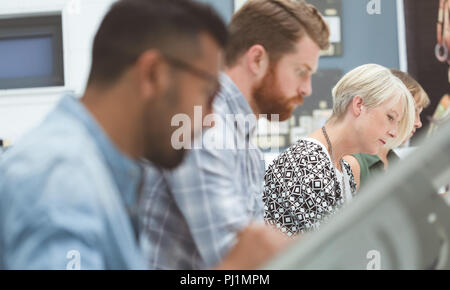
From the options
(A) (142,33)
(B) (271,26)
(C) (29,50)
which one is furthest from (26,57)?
(B) (271,26)

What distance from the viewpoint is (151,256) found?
1.18 m

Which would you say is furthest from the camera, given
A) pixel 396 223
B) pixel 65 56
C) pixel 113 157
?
pixel 65 56

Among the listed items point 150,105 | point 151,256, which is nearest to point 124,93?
point 150,105

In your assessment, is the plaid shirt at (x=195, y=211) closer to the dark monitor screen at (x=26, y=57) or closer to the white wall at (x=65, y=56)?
the white wall at (x=65, y=56)

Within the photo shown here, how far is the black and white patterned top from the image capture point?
139cm

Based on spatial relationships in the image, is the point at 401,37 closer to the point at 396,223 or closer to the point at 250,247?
the point at 250,247

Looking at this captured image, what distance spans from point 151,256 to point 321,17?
2.38 feet

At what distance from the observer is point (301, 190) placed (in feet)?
4.58

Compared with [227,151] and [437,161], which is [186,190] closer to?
[227,151]

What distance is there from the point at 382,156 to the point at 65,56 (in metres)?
0.85

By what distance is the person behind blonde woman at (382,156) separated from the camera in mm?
1499

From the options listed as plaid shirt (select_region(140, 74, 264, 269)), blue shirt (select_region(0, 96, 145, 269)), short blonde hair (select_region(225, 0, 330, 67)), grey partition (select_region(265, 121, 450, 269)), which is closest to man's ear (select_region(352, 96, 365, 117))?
short blonde hair (select_region(225, 0, 330, 67))

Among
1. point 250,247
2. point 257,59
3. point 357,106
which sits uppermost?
point 257,59

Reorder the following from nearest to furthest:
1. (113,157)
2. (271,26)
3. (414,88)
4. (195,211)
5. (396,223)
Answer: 1. (396,223)
2. (113,157)
3. (195,211)
4. (271,26)
5. (414,88)
